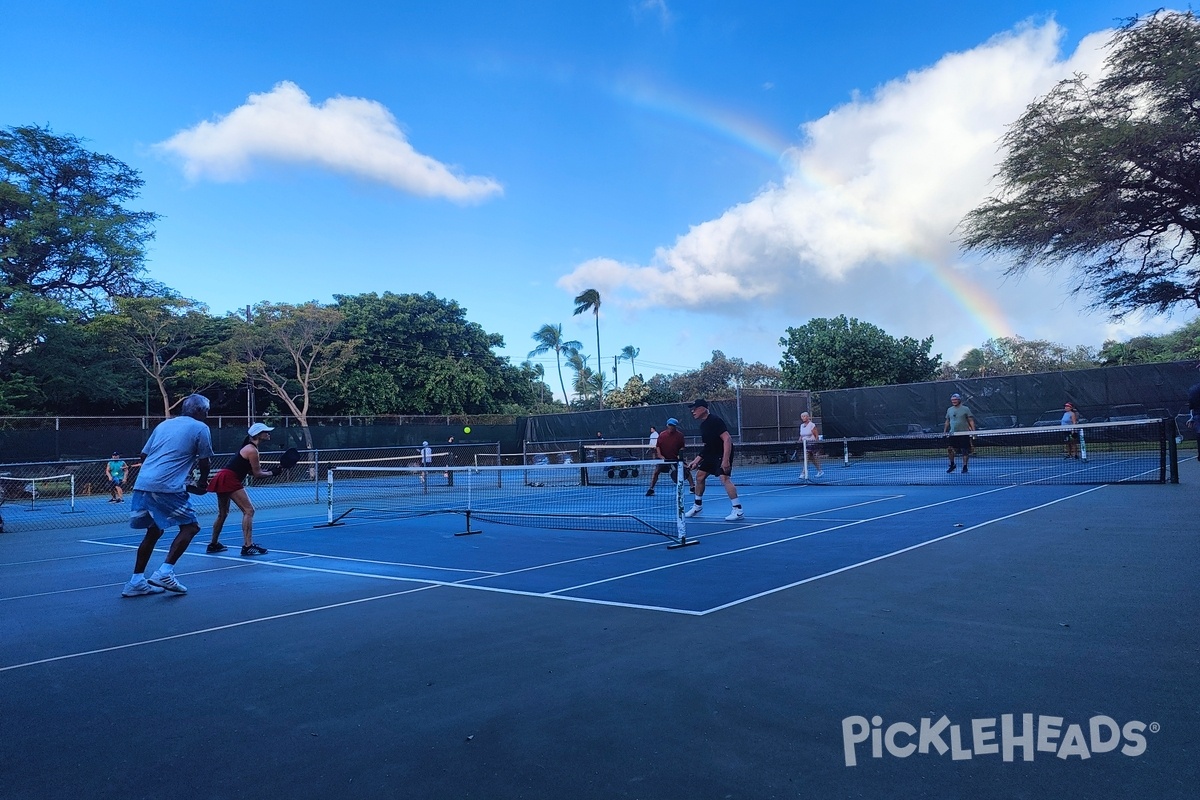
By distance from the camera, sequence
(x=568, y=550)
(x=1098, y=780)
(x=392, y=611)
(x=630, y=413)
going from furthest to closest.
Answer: (x=630, y=413), (x=568, y=550), (x=392, y=611), (x=1098, y=780)

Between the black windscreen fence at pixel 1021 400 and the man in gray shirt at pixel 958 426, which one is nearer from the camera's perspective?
the man in gray shirt at pixel 958 426

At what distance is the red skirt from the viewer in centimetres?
970

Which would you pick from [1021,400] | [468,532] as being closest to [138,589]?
[468,532]

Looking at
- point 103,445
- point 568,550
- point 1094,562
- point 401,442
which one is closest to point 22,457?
point 103,445

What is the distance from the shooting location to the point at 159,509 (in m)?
6.91

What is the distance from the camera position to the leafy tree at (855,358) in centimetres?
3697

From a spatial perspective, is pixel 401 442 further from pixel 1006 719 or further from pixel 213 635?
pixel 1006 719

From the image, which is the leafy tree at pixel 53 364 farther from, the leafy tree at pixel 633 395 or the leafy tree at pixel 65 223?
the leafy tree at pixel 633 395

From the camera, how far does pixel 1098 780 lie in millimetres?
2738

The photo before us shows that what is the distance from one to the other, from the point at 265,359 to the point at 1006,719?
123ft

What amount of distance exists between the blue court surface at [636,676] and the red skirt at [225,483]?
1753 mm

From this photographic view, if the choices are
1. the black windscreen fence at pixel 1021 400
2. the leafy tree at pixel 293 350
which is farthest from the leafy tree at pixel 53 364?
the black windscreen fence at pixel 1021 400

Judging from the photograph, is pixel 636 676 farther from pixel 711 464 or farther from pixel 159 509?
pixel 711 464

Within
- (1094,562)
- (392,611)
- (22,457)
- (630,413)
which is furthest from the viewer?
(630,413)
